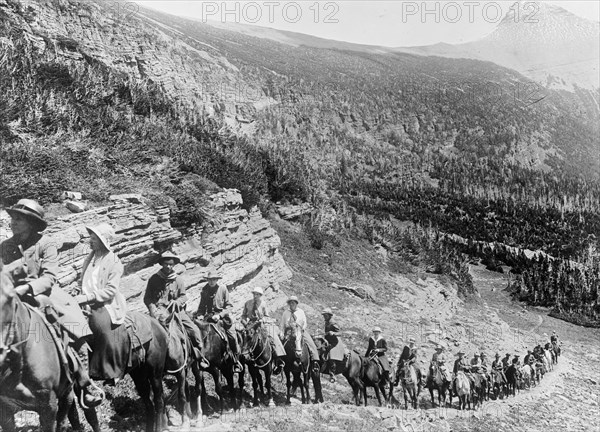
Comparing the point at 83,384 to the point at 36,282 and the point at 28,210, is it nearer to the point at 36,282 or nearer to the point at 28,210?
the point at 36,282

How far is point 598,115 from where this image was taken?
275 feet

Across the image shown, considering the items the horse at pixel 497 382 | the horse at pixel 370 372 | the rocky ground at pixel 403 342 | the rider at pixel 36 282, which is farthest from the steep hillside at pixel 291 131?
the horse at pixel 497 382

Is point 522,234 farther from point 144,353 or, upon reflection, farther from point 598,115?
point 598,115

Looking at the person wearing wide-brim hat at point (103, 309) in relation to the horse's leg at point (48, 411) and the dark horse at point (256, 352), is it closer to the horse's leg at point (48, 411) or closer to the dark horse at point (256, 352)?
the horse's leg at point (48, 411)

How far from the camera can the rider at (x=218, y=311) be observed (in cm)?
721

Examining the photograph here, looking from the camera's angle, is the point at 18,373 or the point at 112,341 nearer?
the point at 18,373

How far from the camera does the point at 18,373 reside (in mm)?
3783

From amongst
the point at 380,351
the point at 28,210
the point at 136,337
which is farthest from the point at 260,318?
the point at 28,210

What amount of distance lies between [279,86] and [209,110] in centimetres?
1630

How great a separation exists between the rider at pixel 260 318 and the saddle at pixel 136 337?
2.68 metres

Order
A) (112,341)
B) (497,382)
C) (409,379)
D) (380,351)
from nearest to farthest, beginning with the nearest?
1. (112,341)
2. (380,351)
3. (409,379)
4. (497,382)

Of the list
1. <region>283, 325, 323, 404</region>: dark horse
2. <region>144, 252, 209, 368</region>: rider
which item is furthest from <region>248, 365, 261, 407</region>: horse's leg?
<region>144, 252, 209, 368</region>: rider

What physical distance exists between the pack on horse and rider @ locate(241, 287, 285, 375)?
3710 millimetres

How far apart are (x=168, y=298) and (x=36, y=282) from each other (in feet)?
7.69
